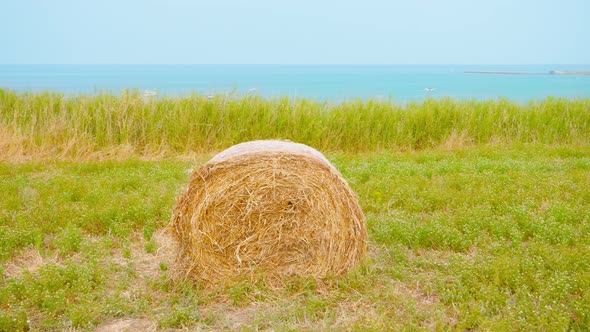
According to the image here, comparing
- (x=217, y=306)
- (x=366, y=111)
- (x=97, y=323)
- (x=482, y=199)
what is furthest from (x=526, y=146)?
(x=97, y=323)

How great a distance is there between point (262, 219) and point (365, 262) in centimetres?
109

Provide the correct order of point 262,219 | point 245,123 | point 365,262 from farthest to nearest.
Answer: point 245,123 < point 365,262 < point 262,219

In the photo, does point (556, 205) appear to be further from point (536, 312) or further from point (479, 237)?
point (536, 312)

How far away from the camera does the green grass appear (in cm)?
461

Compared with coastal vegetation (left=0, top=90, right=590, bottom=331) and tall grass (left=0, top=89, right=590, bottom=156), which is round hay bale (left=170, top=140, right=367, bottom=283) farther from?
tall grass (left=0, top=89, right=590, bottom=156)

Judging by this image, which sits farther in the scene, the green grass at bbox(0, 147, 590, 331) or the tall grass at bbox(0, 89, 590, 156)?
the tall grass at bbox(0, 89, 590, 156)

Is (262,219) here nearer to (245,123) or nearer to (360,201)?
(360,201)

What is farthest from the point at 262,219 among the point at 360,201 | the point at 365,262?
the point at 360,201

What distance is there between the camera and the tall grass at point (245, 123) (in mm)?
11992

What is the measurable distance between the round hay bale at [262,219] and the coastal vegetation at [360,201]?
0.68ft

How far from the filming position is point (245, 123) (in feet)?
40.9

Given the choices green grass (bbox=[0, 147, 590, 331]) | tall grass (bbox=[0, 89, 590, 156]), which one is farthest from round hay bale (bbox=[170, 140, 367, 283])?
tall grass (bbox=[0, 89, 590, 156])

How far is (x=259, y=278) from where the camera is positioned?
17.2ft

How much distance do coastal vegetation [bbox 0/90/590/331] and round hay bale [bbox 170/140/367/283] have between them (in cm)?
21
